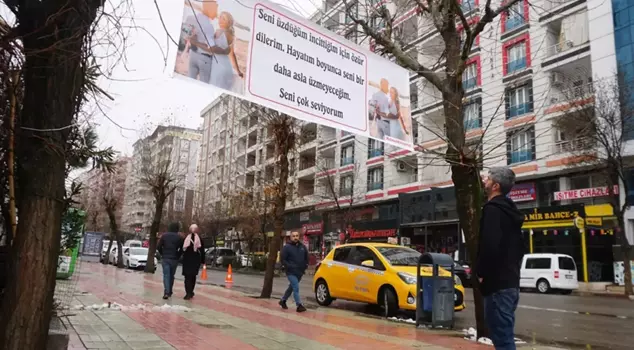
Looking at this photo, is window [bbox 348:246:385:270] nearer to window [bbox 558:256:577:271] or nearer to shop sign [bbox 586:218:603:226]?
window [bbox 558:256:577:271]

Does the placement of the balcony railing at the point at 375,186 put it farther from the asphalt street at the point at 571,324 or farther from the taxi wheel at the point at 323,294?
the taxi wheel at the point at 323,294

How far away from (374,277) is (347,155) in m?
32.2

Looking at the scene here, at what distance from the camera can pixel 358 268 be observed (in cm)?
1214

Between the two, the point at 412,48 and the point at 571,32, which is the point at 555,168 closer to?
the point at 571,32

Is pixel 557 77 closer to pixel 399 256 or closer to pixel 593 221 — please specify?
pixel 593 221

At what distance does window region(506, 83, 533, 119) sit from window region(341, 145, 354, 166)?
15.8 meters

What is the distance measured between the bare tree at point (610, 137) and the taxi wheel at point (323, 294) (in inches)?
551

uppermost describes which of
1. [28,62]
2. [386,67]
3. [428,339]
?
[386,67]

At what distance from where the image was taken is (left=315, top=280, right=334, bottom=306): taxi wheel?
519 inches

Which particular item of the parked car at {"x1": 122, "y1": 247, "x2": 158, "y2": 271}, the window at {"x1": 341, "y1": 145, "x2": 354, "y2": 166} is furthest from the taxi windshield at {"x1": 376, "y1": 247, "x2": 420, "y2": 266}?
the window at {"x1": 341, "y1": 145, "x2": 354, "y2": 166}

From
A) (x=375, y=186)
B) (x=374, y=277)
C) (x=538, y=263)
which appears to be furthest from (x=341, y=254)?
(x=375, y=186)

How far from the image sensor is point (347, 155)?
43531 millimetres

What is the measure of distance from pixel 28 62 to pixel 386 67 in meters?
4.35

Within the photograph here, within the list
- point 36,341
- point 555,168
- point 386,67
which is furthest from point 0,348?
point 555,168
